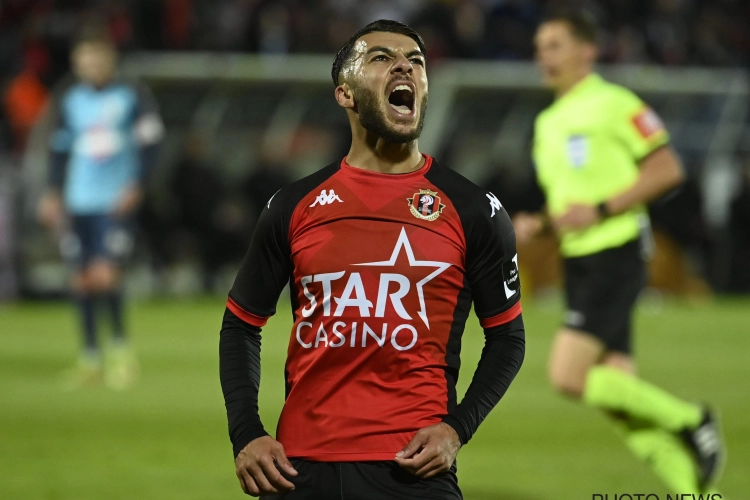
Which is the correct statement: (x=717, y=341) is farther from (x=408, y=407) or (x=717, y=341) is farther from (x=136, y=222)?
(x=408, y=407)

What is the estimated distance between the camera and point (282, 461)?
9.93 feet

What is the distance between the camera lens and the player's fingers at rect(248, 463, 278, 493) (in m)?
3.00

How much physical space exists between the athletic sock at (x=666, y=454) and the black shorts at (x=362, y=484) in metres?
2.61

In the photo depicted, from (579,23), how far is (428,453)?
12.2 feet

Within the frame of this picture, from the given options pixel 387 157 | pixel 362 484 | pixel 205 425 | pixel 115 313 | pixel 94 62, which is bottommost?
pixel 362 484

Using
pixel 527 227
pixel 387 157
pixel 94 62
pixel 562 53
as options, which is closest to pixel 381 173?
pixel 387 157

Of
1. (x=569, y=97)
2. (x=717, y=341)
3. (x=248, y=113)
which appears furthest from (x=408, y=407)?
(x=248, y=113)

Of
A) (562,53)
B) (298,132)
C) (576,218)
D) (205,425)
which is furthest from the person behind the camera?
(298,132)

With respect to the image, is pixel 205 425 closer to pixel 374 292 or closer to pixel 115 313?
pixel 115 313

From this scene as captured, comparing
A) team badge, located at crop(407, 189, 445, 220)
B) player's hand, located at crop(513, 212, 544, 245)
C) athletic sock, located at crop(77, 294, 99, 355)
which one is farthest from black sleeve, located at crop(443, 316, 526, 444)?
athletic sock, located at crop(77, 294, 99, 355)

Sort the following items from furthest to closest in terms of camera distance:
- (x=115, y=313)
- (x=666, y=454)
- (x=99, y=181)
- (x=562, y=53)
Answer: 1. (x=99, y=181)
2. (x=115, y=313)
3. (x=562, y=53)
4. (x=666, y=454)

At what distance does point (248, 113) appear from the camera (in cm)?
1833

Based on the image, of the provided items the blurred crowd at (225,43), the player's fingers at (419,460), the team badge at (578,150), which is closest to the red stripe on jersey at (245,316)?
the player's fingers at (419,460)

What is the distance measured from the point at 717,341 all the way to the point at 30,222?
885cm
